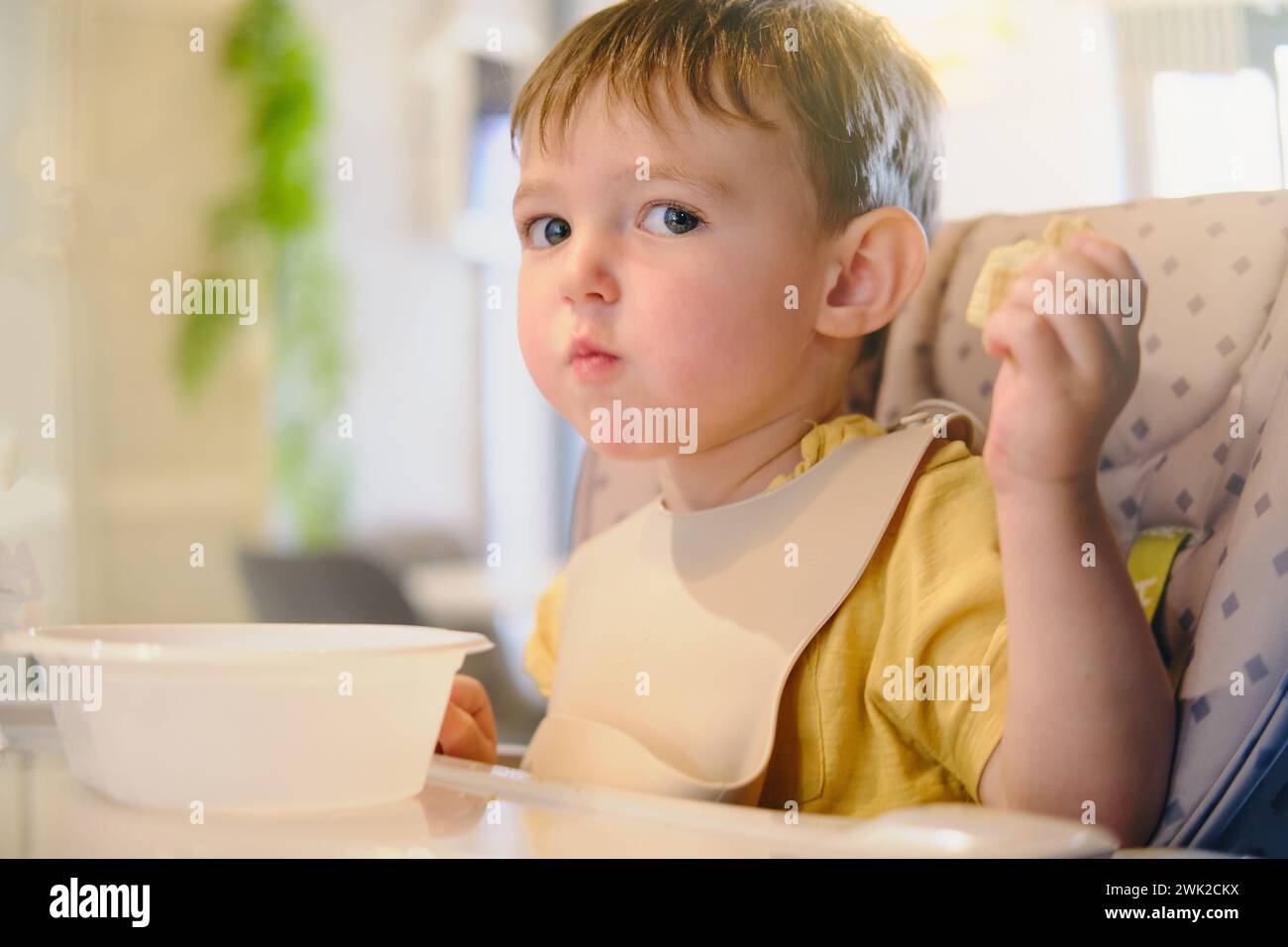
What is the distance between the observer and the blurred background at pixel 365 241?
9.56 feet

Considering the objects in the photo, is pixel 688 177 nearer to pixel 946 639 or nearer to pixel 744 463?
pixel 744 463

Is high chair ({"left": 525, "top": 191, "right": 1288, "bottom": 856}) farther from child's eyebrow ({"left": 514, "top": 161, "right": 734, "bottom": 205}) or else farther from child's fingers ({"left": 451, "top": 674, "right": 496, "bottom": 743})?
child's eyebrow ({"left": 514, "top": 161, "right": 734, "bottom": 205})

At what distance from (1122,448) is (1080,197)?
2.40 metres

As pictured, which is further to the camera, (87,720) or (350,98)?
(350,98)

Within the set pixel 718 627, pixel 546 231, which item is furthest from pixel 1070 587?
pixel 546 231

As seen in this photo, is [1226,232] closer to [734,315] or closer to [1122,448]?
[1122,448]

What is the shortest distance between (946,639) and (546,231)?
39cm

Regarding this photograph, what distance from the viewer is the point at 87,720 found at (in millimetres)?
574

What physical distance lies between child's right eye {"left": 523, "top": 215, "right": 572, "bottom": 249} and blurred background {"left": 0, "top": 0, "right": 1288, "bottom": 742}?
1.96 m

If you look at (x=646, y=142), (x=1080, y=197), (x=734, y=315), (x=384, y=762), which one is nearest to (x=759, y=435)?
(x=734, y=315)

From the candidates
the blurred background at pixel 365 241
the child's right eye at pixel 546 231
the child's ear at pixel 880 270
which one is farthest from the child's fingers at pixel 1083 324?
the blurred background at pixel 365 241

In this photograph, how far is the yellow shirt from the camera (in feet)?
2.22

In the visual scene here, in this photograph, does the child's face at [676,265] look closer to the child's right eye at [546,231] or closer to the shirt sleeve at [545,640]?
the child's right eye at [546,231]
